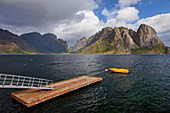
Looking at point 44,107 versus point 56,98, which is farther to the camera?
point 56,98

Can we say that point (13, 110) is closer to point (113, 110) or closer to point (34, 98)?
point (34, 98)

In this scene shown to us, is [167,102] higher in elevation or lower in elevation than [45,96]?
lower

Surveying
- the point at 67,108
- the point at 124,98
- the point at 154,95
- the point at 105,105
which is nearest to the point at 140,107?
the point at 124,98

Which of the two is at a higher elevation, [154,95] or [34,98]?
[34,98]

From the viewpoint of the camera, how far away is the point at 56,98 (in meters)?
19.3

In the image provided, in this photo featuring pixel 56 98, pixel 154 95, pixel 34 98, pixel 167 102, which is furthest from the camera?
pixel 154 95

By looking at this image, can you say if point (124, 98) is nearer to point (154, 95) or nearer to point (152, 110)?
point (152, 110)

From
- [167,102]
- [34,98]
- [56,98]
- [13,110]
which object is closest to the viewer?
[13,110]

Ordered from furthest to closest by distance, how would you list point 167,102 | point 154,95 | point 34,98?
point 154,95, point 167,102, point 34,98

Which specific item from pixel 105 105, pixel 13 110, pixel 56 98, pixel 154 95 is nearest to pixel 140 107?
pixel 105 105

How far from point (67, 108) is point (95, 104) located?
4.79 m

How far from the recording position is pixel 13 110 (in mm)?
15320

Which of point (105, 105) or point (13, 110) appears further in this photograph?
point (105, 105)

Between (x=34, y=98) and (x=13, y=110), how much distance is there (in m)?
3.15
